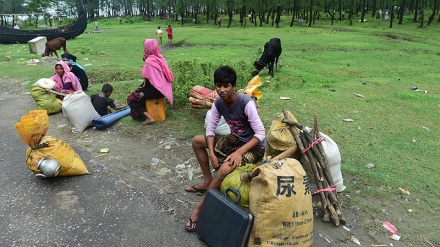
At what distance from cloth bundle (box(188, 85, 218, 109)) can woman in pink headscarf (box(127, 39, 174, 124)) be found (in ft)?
1.50

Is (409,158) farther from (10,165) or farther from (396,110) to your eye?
(10,165)

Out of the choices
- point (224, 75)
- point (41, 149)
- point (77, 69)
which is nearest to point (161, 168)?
point (41, 149)

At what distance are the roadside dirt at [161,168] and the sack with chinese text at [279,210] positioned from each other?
47 centimetres

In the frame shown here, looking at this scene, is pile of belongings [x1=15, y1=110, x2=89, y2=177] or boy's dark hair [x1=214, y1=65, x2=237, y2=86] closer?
boy's dark hair [x1=214, y1=65, x2=237, y2=86]

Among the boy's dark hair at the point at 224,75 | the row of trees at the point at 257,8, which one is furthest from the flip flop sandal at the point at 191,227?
the row of trees at the point at 257,8

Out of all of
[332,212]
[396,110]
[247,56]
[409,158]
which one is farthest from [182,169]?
[247,56]

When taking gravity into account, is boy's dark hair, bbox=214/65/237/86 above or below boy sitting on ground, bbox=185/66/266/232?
above

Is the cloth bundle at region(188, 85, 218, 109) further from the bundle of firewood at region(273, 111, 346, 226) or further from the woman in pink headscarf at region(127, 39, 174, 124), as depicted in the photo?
the bundle of firewood at region(273, 111, 346, 226)

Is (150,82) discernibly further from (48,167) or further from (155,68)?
(48,167)

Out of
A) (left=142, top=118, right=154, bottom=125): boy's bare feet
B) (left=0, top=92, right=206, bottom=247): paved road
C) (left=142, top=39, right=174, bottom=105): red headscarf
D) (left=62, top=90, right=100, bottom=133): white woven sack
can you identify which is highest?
(left=142, top=39, right=174, bottom=105): red headscarf

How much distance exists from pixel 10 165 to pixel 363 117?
5592 mm

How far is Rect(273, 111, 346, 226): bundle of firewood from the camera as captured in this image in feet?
9.97

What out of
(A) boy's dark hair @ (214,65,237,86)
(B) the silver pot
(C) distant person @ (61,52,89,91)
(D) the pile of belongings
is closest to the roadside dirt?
(D) the pile of belongings

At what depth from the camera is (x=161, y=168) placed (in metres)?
4.15
